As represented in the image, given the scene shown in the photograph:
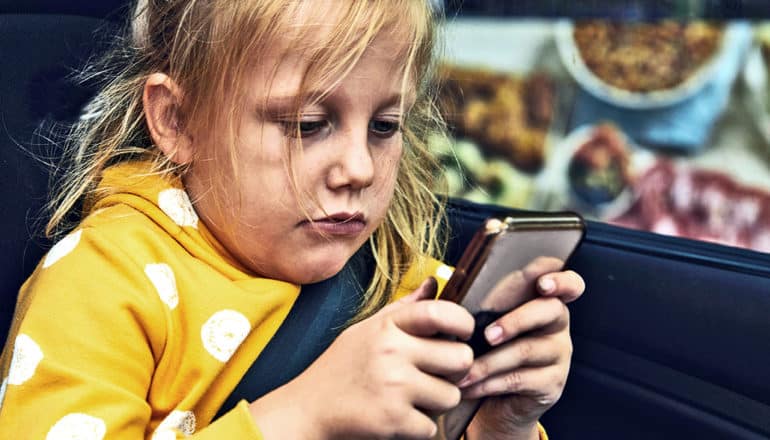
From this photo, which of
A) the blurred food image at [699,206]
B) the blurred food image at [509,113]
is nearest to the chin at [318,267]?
the blurred food image at [699,206]

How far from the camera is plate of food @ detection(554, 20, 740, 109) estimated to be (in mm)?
1974

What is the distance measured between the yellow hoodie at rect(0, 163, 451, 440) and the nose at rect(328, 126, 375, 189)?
127mm

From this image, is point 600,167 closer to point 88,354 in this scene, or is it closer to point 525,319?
Result: point 525,319

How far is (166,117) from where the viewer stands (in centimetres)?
83

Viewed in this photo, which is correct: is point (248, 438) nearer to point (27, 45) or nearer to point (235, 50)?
point (235, 50)

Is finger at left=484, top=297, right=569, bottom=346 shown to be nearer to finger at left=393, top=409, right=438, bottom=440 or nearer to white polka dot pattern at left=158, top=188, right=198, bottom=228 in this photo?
finger at left=393, top=409, right=438, bottom=440

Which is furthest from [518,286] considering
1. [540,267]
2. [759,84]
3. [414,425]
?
[759,84]

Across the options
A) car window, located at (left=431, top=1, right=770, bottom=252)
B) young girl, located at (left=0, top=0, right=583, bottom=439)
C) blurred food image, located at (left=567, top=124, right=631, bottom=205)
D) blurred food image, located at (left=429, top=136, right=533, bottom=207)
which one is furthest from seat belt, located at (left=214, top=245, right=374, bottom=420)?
blurred food image, located at (left=429, top=136, right=533, bottom=207)

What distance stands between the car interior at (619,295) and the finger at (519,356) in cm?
18

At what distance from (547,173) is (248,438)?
177 cm

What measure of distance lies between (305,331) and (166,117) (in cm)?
21

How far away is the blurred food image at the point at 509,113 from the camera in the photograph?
2.35 metres

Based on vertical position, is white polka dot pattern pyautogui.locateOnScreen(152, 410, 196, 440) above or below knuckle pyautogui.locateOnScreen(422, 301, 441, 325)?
below

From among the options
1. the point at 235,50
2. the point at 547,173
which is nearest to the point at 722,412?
the point at 235,50
